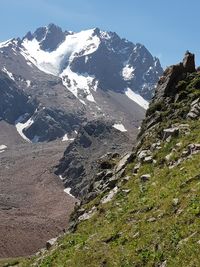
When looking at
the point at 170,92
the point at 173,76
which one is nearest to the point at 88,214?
the point at 170,92

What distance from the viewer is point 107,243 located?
26.9 meters

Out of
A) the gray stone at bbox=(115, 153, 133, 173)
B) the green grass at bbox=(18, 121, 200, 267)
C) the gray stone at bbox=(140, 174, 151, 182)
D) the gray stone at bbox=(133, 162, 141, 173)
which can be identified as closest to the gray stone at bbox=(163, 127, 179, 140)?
the green grass at bbox=(18, 121, 200, 267)

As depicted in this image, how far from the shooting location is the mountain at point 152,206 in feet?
75.3

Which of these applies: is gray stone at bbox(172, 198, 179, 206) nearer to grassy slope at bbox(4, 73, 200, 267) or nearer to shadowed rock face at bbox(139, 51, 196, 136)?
grassy slope at bbox(4, 73, 200, 267)

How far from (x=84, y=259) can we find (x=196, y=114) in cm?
1641

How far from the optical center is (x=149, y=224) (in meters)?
25.6

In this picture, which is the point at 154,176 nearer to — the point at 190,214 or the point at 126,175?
the point at 126,175

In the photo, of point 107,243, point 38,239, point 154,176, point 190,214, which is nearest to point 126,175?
point 154,176

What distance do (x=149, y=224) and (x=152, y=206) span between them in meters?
2.29

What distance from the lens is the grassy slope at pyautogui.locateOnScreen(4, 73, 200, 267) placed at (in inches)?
880

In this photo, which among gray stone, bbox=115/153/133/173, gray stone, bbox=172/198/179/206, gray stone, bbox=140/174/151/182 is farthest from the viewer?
gray stone, bbox=115/153/133/173

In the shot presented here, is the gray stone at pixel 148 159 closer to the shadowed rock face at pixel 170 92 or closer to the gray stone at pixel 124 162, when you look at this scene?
the gray stone at pixel 124 162

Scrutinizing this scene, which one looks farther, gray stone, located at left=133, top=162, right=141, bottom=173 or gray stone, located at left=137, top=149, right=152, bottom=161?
gray stone, located at left=137, top=149, right=152, bottom=161

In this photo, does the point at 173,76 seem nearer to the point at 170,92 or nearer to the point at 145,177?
the point at 170,92
